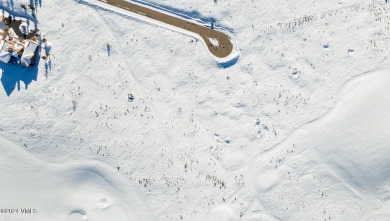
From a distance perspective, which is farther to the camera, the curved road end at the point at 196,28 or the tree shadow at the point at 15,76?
the curved road end at the point at 196,28

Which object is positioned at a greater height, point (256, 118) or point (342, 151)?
point (256, 118)

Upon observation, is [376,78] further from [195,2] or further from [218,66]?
[195,2]

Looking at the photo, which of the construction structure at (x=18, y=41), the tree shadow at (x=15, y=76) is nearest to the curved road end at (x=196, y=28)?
the construction structure at (x=18, y=41)

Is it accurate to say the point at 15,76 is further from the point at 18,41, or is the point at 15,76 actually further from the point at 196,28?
the point at 196,28

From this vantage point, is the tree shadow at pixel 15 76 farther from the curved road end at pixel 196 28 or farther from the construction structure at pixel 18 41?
the curved road end at pixel 196 28

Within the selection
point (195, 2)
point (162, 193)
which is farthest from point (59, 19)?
point (162, 193)

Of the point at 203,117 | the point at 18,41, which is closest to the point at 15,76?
the point at 18,41

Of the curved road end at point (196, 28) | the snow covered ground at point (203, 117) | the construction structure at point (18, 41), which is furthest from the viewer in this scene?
the curved road end at point (196, 28)
